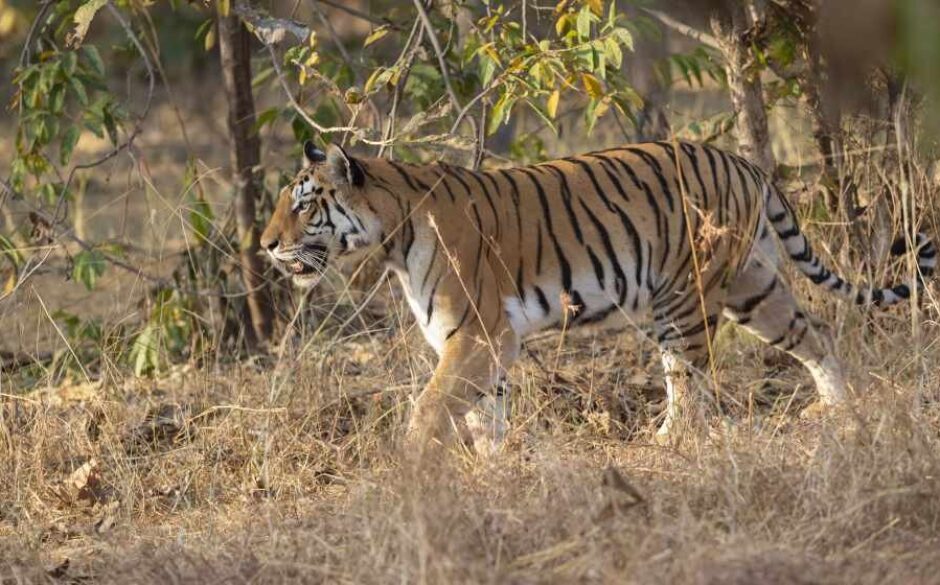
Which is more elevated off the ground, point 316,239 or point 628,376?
point 316,239

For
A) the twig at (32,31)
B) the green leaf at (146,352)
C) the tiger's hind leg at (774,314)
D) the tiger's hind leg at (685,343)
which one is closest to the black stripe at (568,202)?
the tiger's hind leg at (685,343)

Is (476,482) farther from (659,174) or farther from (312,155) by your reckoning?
(659,174)

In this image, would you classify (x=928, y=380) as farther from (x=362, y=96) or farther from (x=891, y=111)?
(x=362, y=96)

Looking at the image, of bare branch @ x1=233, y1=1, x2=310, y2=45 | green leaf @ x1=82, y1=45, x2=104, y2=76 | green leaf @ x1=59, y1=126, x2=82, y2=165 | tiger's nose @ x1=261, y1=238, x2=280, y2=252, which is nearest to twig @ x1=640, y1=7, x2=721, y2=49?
bare branch @ x1=233, y1=1, x2=310, y2=45

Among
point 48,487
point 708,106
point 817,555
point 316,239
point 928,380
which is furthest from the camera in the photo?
point 708,106

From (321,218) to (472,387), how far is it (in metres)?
0.80

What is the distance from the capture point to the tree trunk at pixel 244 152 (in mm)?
6980

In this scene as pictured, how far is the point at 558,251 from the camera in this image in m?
5.32

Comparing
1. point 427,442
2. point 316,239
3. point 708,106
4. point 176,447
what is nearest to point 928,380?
point 427,442

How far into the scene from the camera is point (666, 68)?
20.7 feet

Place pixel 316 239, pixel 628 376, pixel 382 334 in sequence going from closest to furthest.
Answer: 1. pixel 316 239
2. pixel 628 376
3. pixel 382 334

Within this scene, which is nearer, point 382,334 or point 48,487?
point 48,487

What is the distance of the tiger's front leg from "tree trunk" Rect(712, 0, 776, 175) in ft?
5.40

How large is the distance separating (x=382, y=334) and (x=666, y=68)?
5.81 feet
